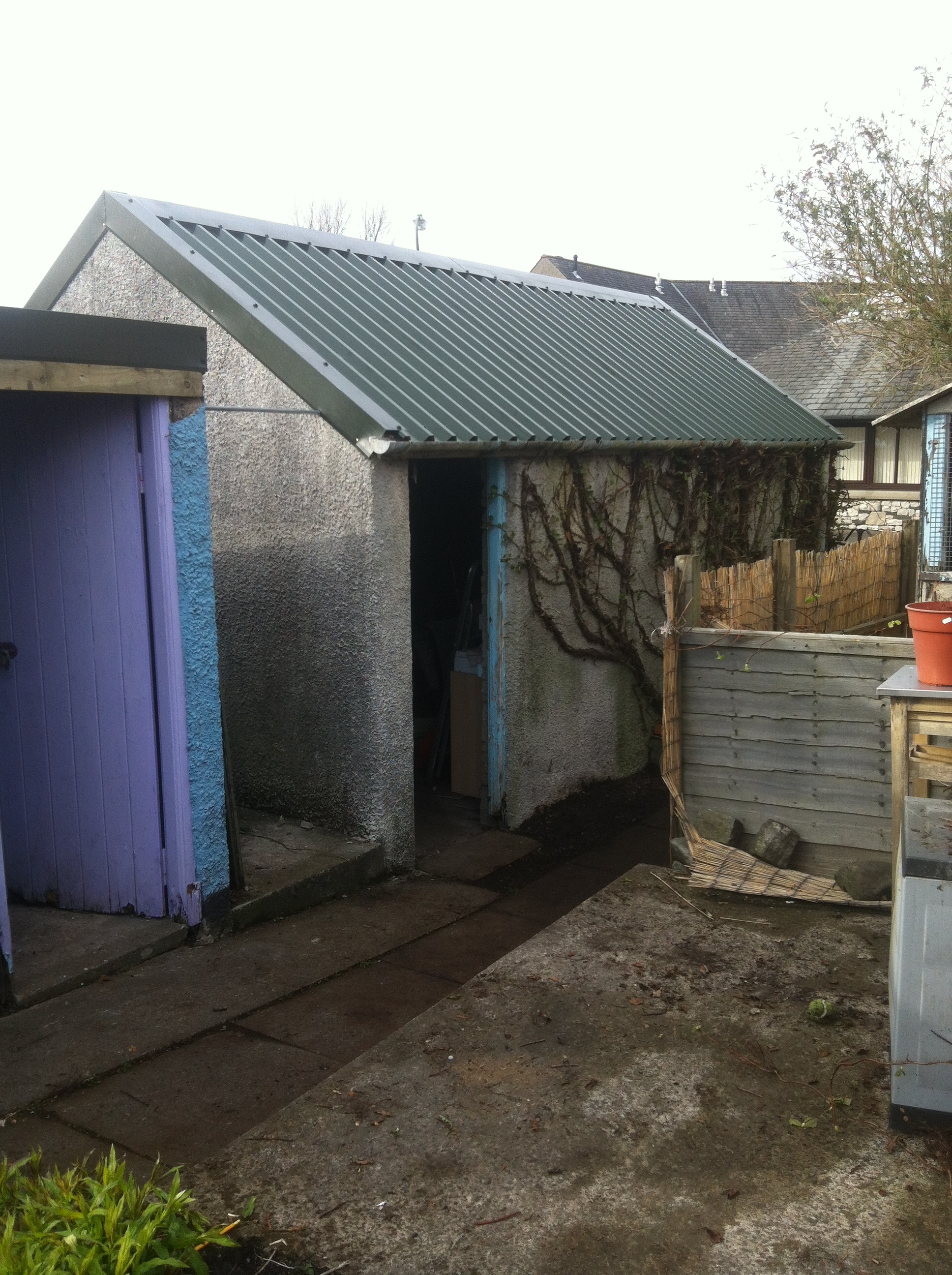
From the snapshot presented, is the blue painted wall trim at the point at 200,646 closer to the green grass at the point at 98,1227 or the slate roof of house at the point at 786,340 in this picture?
the green grass at the point at 98,1227

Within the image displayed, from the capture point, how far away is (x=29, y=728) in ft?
19.0

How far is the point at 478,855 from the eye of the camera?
7.54m

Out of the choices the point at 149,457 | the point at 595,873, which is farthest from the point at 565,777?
the point at 149,457

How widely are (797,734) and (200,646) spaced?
3.23m

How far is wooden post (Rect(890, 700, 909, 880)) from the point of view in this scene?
15.9 feet

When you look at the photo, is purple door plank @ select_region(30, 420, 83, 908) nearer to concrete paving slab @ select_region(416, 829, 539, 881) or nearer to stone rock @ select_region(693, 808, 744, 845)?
concrete paving slab @ select_region(416, 829, 539, 881)

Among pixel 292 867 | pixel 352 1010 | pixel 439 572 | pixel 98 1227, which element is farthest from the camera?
pixel 439 572

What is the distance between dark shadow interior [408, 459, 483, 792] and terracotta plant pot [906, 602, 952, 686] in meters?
4.82

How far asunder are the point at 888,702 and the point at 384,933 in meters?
2.99

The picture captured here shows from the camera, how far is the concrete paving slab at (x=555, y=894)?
6547 mm

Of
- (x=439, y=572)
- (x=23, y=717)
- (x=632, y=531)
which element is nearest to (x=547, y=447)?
(x=632, y=531)

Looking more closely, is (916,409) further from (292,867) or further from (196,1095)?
(196,1095)

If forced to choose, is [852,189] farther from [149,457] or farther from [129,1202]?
[129,1202]

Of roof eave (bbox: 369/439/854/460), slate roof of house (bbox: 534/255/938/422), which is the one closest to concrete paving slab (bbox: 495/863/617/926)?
roof eave (bbox: 369/439/854/460)
